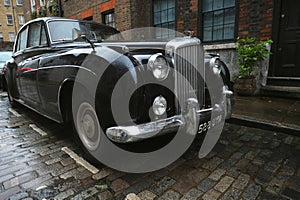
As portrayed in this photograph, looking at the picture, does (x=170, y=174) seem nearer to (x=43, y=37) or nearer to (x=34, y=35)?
(x=43, y=37)

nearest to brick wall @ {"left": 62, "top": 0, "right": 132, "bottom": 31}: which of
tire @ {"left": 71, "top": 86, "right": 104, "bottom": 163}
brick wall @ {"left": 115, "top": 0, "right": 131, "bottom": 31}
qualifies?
brick wall @ {"left": 115, "top": 0, "right": 131, "bottom": 31}

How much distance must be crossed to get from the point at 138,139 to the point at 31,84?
2411mm

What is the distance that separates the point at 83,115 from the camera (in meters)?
2.34

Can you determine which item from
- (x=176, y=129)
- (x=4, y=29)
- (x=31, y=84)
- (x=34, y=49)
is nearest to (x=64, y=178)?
(x=176, y=129)

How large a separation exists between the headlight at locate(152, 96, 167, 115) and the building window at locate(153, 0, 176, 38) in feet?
18.2

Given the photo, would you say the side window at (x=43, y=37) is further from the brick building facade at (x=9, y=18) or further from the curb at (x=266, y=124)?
the brick building facade at (x=9, y=18)

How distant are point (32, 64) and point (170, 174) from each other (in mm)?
2690

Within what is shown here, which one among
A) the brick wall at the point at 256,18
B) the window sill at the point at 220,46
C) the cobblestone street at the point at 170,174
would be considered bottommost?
the cobblestone street at the point at 170,174

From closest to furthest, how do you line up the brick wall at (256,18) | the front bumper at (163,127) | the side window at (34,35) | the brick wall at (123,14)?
the front bumper at (163,127)
the side window at (34,35)
the brick wall at (256,18)
the brick wall at (123,14)

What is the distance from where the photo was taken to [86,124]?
7.63 ft

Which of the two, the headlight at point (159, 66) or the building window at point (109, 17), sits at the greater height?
the building window at point (109, 17)

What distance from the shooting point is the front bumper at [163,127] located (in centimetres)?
175

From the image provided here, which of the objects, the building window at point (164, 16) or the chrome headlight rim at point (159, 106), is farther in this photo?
the building window at point (164, 16)

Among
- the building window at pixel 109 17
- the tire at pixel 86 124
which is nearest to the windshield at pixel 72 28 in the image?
the tire at pixel 86 124
